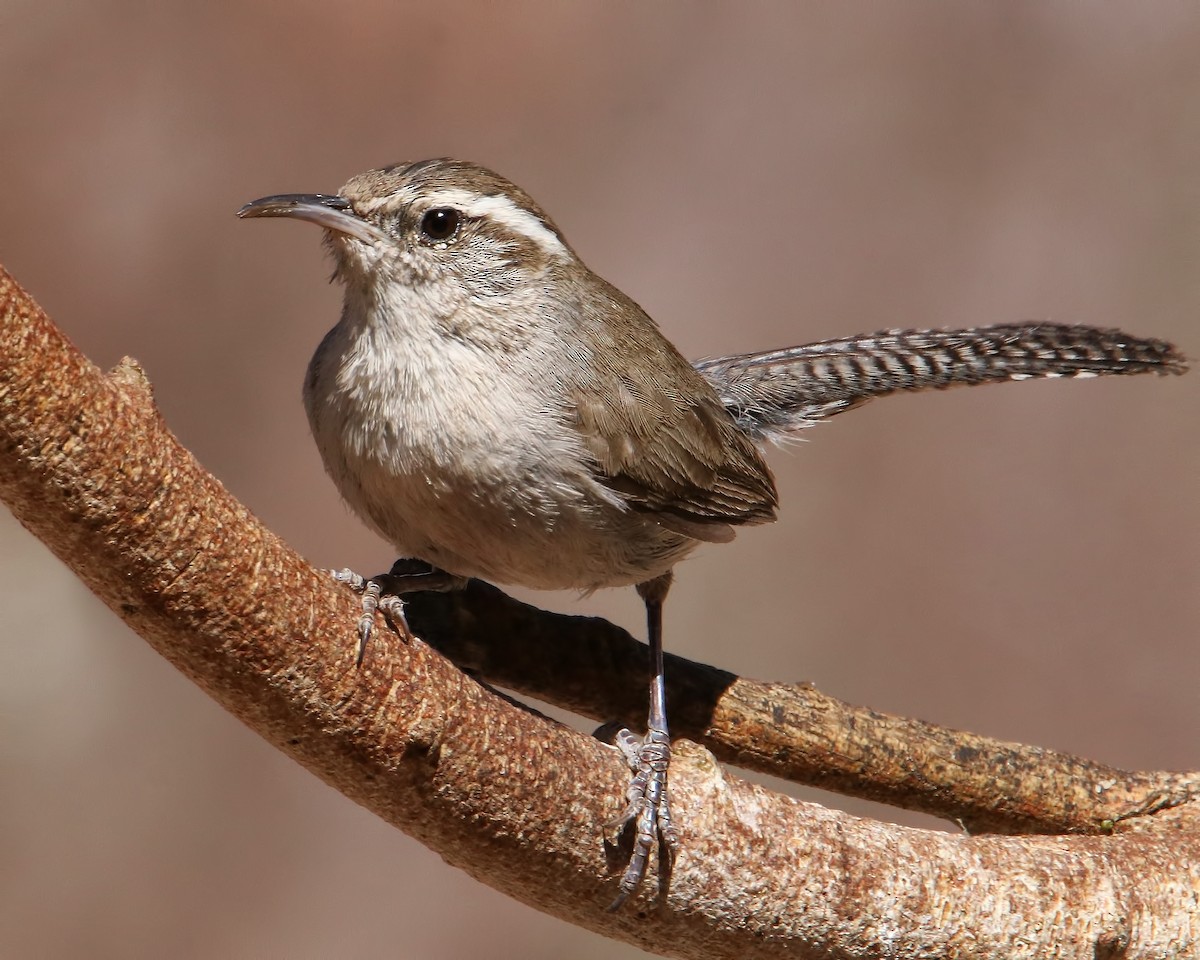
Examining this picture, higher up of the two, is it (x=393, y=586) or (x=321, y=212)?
(x=321, y=212)

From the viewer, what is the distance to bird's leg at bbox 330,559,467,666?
10.00 ft

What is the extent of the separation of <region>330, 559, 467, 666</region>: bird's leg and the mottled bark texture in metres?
0.04

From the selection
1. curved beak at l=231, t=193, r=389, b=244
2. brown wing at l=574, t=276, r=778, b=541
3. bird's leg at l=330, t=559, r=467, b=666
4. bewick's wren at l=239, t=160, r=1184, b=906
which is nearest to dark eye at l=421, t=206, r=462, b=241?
bewick's wren at l=239, t=160, r=1184, b=906

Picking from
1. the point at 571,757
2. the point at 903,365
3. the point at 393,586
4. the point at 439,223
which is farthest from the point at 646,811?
the point at 903,365

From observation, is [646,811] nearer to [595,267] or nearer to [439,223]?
[439,223]

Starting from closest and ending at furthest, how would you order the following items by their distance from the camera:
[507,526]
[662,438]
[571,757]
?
[571,757] → [507,526] → [662,438]

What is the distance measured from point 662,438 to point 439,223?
985mm

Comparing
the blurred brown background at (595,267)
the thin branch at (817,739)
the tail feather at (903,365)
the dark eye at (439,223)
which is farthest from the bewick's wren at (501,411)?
the blurred brown background at (595,267)

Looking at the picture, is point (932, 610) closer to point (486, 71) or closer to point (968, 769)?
point (968, 769)

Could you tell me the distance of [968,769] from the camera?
4.41 m

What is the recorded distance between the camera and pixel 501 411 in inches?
145

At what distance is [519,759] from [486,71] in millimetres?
8715

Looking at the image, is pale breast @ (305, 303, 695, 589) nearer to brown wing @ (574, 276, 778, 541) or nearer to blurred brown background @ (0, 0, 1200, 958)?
brown wing @ (574, 276, 778, 541)

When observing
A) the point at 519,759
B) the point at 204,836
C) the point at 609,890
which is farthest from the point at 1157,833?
the point at 204,836
